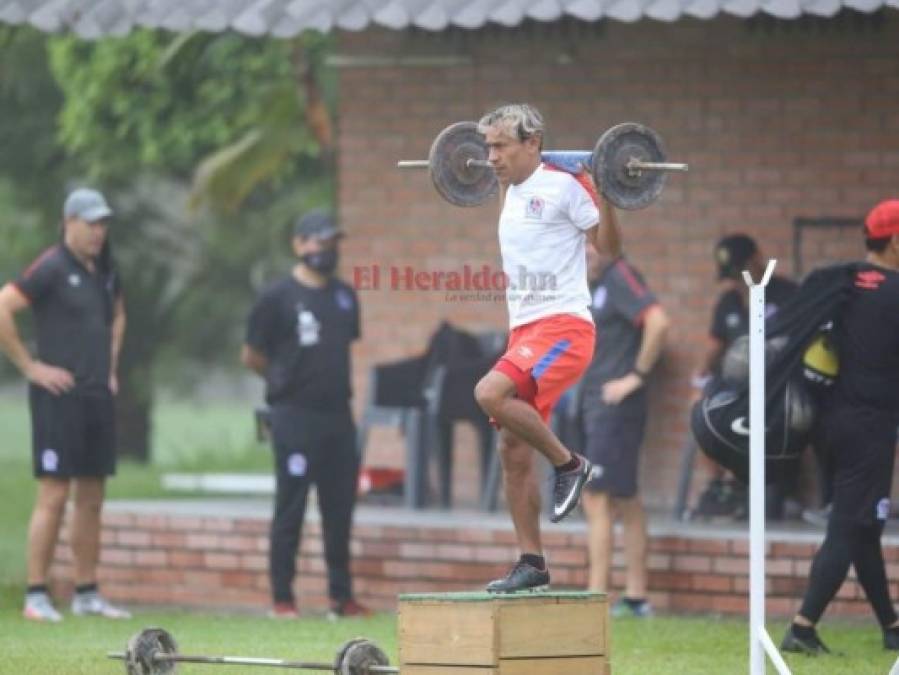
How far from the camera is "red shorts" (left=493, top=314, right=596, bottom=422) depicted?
977 centimetres

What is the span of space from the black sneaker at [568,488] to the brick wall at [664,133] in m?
5.01

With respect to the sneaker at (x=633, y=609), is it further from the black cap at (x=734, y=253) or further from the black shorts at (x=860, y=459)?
the black cap at (x=734, y=253)

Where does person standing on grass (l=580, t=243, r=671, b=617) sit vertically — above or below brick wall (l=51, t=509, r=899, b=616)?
above

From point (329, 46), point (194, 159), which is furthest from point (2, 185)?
point (329, 46)

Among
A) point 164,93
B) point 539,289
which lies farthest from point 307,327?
point 164,93

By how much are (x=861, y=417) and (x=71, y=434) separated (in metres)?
4.38

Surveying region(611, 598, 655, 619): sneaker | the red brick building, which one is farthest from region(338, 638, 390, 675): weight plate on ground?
the red brick building

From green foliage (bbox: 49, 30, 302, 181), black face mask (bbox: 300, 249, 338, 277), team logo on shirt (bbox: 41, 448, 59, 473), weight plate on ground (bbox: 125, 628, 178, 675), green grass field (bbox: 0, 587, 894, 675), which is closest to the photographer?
weight plate on ground (bbox: 125, 628, 178, 675)

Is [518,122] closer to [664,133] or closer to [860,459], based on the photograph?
[860,459]

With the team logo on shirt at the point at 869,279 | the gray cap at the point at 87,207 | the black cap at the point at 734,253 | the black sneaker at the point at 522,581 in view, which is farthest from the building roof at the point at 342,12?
the black sneaker at the point at 522,581

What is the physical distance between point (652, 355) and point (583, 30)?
290cm

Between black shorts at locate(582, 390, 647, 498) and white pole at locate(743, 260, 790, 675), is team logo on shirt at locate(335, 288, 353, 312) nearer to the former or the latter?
black shorts at locate(582, 390, 647, 498)

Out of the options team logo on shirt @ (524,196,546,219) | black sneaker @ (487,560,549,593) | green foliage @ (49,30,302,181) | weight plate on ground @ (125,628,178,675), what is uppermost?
green foliage @ (49,30,302,181)

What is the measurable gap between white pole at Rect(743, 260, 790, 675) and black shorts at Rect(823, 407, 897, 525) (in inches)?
74.0
